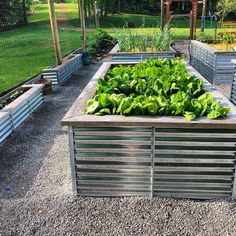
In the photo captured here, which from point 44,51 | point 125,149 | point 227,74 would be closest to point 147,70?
point 125,149

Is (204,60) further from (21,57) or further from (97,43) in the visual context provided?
(21,57)

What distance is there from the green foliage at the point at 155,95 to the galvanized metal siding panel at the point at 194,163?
0.18 meters

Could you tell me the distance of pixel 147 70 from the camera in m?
3.92

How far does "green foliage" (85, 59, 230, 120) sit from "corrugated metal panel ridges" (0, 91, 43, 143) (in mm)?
1451

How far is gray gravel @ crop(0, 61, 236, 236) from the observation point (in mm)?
2449

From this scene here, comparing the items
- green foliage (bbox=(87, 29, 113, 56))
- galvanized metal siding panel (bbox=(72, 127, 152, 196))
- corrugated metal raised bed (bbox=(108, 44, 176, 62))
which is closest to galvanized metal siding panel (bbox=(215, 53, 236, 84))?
corrugated metal raised bed (bbox=(108, 44, 176, 62))

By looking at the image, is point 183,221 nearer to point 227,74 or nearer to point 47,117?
point 47,117

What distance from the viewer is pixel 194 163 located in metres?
2.64

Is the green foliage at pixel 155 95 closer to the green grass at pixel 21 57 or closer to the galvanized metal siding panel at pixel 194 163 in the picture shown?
the galvanized metal siding panel at pixel 194 163

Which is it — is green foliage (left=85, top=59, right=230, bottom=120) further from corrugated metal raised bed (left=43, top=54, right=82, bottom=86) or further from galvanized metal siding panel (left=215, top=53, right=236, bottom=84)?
corrugated metal raised bed (left=43, top=54, right=82, bottom=86)

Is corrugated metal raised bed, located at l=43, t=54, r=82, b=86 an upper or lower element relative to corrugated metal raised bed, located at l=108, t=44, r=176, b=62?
lower

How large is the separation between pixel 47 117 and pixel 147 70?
2.00 meters

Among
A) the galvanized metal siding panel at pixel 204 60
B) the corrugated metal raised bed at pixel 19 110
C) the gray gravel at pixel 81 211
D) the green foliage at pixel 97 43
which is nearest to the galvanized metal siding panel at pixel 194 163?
the gray gravel at pixel 81 211

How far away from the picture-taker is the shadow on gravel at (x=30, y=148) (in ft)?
10.3
